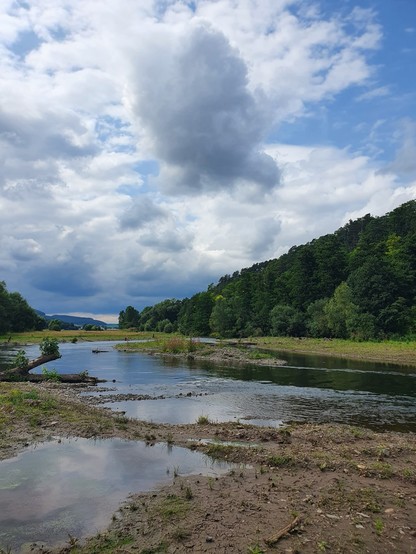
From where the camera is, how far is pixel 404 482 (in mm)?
13211

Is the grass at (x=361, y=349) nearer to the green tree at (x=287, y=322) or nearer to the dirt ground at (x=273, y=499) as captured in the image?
the green tree at (x=287, y=322)

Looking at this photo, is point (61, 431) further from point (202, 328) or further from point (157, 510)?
point (202, 328)

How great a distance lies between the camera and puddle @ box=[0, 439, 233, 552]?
10.1 m

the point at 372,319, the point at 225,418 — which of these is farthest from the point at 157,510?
the point at 372,319

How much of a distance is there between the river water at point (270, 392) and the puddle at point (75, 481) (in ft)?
28.9

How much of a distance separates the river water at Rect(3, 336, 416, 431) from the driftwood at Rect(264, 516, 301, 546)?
15.0 meters

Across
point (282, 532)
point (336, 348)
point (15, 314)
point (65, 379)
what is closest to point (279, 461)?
point (282, 532)

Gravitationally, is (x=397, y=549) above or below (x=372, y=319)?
below

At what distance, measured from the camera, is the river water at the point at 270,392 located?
87.5ft

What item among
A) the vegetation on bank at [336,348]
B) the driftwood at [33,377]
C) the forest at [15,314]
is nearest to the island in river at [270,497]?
the driftwood at [33,377]

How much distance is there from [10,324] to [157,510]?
163 meters

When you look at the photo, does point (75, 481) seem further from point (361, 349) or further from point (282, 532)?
point (361, 349)

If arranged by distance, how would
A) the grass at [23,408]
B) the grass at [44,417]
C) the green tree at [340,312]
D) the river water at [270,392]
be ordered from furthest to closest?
the green tree at [340,312] < the river water at [270,392] < the grass at [23,408] < the grass at [44,417]

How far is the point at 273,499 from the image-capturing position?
11555 mm
